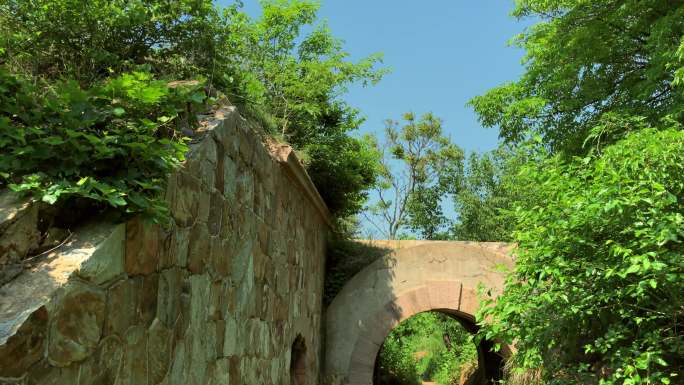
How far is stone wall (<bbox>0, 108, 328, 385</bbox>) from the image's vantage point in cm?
162

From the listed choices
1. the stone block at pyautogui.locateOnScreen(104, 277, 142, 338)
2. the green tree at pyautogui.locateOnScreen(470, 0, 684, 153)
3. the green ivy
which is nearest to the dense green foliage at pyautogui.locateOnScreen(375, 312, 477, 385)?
the green tree at pyautogui.locateOnScreen(470, 0, 684, 153)

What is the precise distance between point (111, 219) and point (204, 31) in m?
2.44

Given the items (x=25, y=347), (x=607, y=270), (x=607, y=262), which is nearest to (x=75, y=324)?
(x=25, y=347)

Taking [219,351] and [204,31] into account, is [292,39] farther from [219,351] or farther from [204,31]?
[219,351]

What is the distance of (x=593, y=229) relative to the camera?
13.6 ft

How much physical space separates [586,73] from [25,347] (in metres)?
8.30

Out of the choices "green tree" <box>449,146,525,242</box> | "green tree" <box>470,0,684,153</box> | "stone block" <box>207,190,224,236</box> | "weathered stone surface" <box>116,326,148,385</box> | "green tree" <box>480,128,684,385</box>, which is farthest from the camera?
"green tree" <box>449,146,525,242</box>

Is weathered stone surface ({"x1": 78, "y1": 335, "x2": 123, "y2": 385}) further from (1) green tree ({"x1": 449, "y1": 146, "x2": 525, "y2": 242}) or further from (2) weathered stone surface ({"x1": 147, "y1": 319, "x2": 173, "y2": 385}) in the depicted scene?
(1) green tree ({"x1": 449, "y1": 146, "x2": 525, "y2": 242})

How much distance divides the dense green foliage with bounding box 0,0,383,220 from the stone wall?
0.57 feet

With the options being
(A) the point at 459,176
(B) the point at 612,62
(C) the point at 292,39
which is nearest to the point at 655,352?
(B) the point at 612,62

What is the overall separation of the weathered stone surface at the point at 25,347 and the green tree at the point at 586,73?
23.0 feet

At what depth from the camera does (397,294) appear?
25.6 ft

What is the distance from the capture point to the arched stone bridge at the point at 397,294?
7.59 m

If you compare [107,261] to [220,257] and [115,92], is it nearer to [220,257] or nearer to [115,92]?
[115,92]
